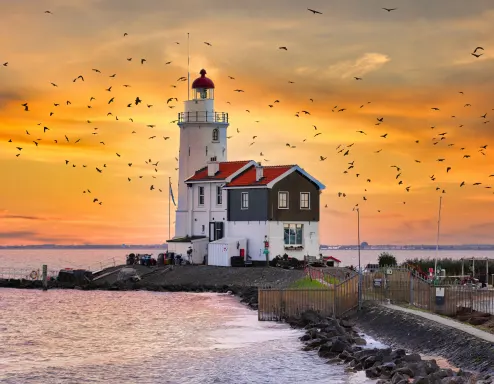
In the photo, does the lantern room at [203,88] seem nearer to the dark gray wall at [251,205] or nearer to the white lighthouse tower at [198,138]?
the white lighthouse tower at [198,138]

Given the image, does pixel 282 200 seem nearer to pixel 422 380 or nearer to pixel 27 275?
pixel 27 275

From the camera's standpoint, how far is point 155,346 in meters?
38.5

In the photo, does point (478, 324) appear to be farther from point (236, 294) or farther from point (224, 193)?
point (224, 193)

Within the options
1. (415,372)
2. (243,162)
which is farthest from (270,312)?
(243,162)

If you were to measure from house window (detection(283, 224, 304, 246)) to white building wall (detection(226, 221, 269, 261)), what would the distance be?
5.62 ft

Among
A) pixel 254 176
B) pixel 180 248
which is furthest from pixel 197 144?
pixel 180 248

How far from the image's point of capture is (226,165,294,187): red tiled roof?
66.3 metres

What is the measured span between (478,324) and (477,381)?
38.9 feet

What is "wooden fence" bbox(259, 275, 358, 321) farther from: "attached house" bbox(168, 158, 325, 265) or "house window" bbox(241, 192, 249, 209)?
"house window" bbox(241, 192, 249, 209)

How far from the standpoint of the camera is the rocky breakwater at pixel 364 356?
79.6 ft

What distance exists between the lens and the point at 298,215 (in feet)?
219

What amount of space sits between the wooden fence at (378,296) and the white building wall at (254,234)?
22324mm

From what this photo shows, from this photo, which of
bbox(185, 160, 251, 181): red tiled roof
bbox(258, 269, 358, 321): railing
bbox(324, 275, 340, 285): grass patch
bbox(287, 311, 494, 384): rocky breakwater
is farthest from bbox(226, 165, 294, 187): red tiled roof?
bbox(287, 311, 494, 384): rocky breakwater

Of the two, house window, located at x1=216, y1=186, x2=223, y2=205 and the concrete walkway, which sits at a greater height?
house window, located at x1=216, y1=186, x2=223, y2=205
